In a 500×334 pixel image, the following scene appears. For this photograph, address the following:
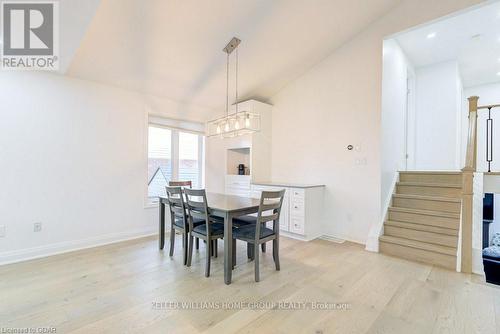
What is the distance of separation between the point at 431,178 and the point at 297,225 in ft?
7.74

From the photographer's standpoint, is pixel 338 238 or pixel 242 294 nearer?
pixel 242 294

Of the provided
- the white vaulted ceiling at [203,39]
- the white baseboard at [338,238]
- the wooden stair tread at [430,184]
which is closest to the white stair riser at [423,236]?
the white baseboard at [338,238]

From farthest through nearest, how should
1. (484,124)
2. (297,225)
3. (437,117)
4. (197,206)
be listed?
(484,124)
(437,117)
(297,225)
(197,206)

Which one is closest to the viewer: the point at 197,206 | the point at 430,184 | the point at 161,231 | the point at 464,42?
the point at 197,206

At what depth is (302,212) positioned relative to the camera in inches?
152

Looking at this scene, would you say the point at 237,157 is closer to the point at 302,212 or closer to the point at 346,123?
the point at 302,212

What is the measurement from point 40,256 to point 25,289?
3.22 ft

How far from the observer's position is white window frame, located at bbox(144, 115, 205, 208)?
13.6 feet

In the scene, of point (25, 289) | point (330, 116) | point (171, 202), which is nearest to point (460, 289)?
point (330, 116)

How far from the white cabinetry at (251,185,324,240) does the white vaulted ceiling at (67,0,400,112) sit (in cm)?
219

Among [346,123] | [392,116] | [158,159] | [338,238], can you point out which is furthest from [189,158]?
[392,116]

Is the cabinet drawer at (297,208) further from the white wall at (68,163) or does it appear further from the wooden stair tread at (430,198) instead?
the white wall at (68,163)

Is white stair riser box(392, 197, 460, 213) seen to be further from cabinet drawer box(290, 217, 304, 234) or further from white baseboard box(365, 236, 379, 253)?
cabinet drawer box(290, 217, 304, 234)

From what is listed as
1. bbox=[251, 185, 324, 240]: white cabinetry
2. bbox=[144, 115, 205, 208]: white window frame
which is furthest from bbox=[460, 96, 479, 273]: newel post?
bbox=[144, 115, 205, 208]: white window frame
